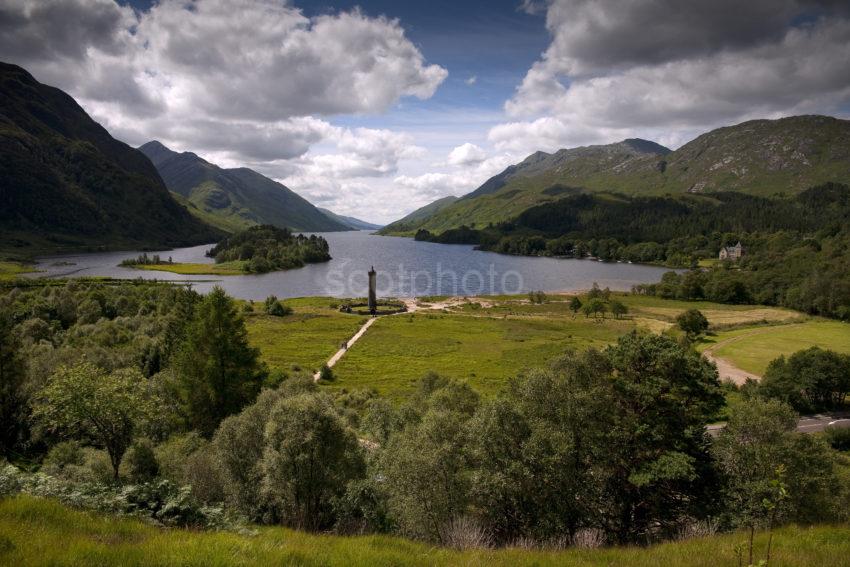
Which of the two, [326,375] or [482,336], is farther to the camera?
[482,336]

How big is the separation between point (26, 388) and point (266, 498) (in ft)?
83.1

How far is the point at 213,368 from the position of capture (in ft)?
125

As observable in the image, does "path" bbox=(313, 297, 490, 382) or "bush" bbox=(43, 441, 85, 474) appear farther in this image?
"path" bbox=(313, 297, 490, 382)

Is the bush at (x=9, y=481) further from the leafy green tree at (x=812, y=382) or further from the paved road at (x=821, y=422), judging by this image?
the leafy green tree at (x=812, y=382)

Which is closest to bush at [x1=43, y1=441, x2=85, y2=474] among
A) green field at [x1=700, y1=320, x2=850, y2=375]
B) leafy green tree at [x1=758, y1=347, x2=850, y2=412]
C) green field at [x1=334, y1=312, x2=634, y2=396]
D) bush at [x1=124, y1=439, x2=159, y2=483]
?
bush at [x1=124, y1=439, x2=159, y2=483]

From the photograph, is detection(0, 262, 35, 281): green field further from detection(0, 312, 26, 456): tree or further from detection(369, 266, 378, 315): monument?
detection(0, 312, 26, 456): tree

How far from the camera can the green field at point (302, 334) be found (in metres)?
78.5

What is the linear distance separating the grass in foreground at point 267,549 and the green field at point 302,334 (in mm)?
57665

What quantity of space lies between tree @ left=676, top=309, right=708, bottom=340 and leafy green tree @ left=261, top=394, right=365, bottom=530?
97410mm

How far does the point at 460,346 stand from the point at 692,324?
53.4 meters

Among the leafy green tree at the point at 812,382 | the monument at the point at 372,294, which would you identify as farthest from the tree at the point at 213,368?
the monument at the point at 372,294

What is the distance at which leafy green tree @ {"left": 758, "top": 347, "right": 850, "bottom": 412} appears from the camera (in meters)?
60.7

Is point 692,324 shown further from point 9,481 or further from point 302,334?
point 9,481

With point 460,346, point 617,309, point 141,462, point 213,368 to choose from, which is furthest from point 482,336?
point 141,462
